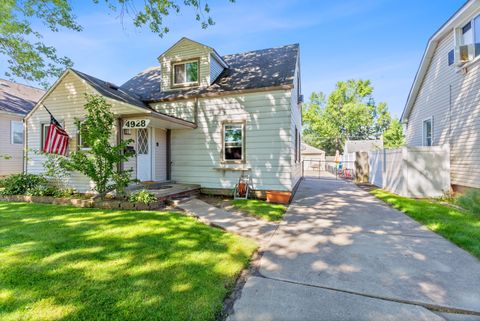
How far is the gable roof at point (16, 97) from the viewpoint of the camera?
13141 millimetres

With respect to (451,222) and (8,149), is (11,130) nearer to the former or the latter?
(8,149)

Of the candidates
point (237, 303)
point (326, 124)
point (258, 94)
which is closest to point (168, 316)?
point (237, 303)

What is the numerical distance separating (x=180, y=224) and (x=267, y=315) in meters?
3.21

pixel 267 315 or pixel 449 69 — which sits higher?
pixel 449 69

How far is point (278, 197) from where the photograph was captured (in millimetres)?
7797

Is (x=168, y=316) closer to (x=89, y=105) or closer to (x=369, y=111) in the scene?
(x=89, y=105)

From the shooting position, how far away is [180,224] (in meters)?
4.99

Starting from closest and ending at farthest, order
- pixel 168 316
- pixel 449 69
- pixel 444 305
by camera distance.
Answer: pixel 168 316 < pixel 444 305 < pixel 449 69

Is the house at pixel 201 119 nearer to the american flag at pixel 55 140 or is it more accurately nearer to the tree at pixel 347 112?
the american flag at pixel 55 140

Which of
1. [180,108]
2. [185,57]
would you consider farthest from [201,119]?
[185,57]

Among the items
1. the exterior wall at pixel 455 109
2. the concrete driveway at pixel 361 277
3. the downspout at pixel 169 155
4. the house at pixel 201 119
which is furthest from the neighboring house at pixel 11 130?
the exterior wall at pixel 455 109

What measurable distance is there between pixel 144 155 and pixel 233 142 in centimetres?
337

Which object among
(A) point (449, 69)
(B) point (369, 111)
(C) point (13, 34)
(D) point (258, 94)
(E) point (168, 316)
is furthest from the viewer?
(B) point (369, 111)

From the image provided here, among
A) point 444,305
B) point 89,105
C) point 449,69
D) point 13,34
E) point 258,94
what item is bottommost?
point 444,305
